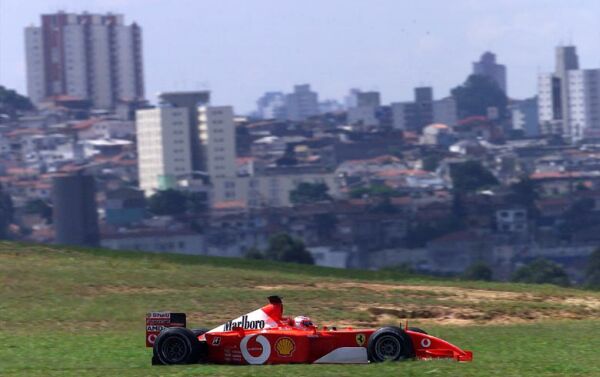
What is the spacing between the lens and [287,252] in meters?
74.1

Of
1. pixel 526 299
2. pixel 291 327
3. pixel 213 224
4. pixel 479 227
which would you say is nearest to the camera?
pixel 291 327

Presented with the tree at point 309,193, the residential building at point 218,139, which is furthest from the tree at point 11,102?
the tree at point 309,193

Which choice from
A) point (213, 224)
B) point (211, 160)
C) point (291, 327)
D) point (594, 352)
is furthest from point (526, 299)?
point (211, 160)

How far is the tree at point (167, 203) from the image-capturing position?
126 meters

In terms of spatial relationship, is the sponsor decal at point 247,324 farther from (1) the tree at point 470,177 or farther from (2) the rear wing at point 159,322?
(1) the tree at point 470,177

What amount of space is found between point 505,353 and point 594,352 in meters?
1.21

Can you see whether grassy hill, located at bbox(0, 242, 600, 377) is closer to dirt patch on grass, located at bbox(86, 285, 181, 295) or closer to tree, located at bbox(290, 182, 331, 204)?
dirt patch on grass, located at bbox(86, 285, 181, 295)

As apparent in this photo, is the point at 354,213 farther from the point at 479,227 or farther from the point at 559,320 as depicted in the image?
the point at 559,320

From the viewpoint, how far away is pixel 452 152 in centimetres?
16500

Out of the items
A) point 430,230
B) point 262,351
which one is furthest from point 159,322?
point 430,230

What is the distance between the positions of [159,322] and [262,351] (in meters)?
1.42

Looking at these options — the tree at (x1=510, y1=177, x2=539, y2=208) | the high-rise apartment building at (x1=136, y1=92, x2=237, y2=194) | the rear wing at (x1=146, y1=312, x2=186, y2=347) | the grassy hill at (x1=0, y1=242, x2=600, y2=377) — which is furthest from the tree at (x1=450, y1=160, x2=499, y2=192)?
the rear wing at (x1=146, y1=312, x2=186, y2=347)

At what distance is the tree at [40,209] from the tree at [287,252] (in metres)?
44.4

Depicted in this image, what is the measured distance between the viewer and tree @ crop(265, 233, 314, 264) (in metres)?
72.7
